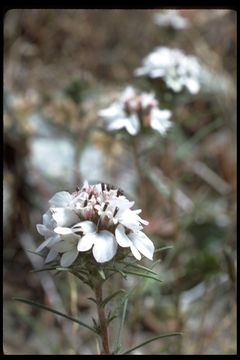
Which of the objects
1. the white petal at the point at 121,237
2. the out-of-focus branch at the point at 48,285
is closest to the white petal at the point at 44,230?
the white petal at the point at 121,237

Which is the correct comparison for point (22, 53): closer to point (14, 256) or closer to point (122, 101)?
point (14, 256)

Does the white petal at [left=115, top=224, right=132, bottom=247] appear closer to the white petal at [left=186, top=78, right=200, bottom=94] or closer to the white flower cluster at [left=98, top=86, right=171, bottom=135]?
the white flower cluster at [left=98, top=86, right=171, bottom=135]

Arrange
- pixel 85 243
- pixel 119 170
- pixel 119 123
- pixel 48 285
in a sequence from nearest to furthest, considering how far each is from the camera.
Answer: pixel 85 243 < pixel 119 123 < pixel 48 285 < pixel 119 170

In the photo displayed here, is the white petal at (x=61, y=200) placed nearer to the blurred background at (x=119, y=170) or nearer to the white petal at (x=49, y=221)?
the white petal at (x=49, y=221)

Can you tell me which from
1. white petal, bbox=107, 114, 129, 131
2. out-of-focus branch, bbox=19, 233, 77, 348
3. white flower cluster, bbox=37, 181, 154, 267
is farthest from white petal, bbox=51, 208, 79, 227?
out-of-focus branch, bbox=19, 233, 77, 348

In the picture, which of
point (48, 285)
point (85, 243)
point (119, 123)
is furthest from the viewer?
point (48, 285)

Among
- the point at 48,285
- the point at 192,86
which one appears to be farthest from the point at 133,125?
the point at 48,285

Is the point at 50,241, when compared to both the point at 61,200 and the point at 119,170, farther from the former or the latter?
the point at 119,170
